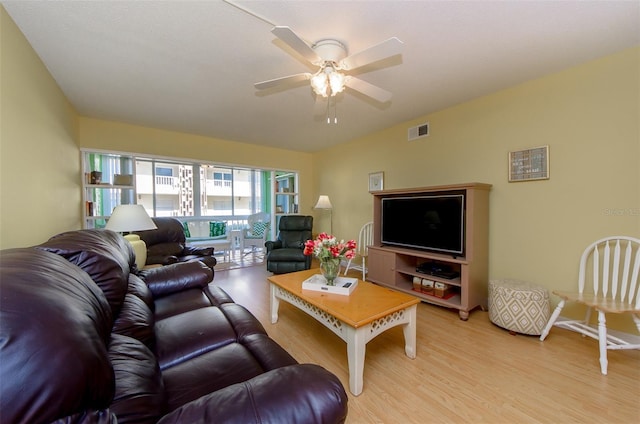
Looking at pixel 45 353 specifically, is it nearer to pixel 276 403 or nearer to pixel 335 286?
pixel 276 403

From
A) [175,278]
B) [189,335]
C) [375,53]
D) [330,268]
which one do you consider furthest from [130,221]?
[375,53]

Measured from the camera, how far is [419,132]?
11.2 feet

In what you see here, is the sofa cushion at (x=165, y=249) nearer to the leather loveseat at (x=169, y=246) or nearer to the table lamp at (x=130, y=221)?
the leather loveseat at (x=169, y=246)

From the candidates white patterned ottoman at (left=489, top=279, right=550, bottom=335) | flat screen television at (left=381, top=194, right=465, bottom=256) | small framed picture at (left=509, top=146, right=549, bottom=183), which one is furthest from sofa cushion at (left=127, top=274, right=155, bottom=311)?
small framed picture at (left=509, top=146, right=549, bottom=183)

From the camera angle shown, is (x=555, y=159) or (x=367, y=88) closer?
(x=367, y=88)

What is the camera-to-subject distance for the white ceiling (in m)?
1.51

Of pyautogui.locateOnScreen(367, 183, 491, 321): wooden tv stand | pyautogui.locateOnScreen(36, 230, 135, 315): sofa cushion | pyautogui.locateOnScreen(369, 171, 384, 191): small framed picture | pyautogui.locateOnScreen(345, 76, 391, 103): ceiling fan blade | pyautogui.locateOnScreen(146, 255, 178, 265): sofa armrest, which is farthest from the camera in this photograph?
pyautogui.locateOnScreen(369, 171, 384, 191): small framed picture

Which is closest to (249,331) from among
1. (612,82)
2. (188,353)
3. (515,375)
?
(188,353)

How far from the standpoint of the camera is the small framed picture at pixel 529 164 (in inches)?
93.0

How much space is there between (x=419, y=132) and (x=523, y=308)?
92.9 inches

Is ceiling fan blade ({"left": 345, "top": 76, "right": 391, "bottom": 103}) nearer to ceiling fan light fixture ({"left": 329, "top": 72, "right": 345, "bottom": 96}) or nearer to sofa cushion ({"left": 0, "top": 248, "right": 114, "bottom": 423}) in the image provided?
ceiling fan light fixture ({"left": 329, "top": 72, "right": 345, "bottom": 96})

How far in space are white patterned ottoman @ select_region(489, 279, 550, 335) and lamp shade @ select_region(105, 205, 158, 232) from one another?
342cm

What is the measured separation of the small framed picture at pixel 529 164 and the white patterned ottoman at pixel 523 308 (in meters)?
1.07

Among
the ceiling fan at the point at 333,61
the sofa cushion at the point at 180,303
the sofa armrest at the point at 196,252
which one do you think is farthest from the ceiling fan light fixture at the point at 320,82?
the sofa armrest at the point at 196,252
